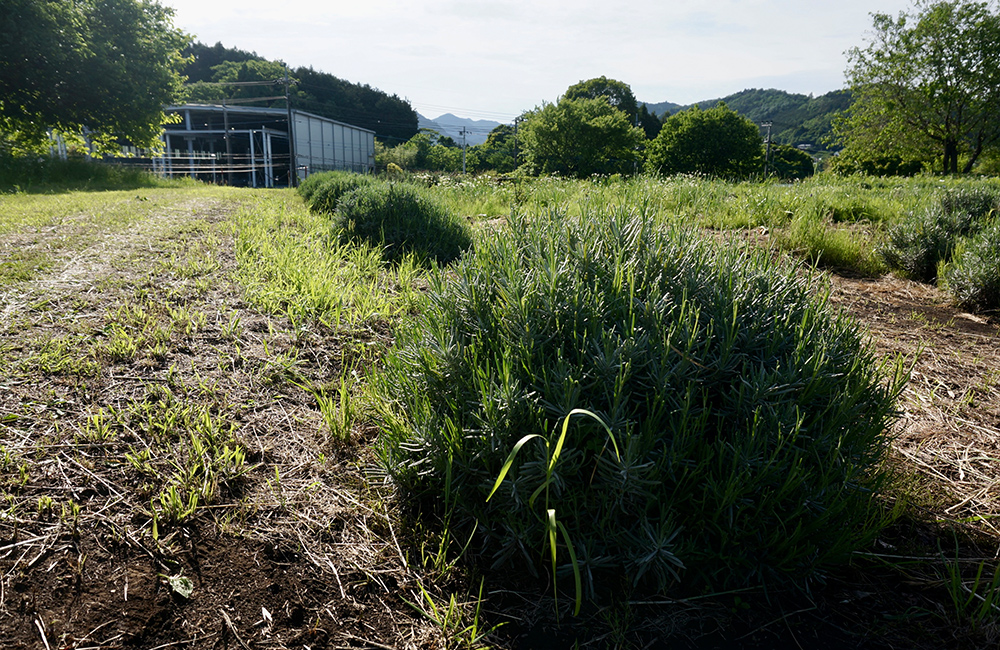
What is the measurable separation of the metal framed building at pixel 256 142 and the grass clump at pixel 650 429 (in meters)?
39.1

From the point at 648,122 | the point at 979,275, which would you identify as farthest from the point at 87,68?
the point at 648,122

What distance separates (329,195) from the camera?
9.42 m

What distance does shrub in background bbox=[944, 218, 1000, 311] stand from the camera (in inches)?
A: 158

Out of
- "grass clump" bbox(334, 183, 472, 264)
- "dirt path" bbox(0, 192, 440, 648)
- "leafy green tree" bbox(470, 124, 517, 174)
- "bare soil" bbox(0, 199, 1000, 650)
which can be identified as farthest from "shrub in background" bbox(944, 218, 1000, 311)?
"leafy green tree" bbox(470, 124, 517, 174)

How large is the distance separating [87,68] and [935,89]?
39412 millimetres

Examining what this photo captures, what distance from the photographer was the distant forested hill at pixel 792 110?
8219 cm

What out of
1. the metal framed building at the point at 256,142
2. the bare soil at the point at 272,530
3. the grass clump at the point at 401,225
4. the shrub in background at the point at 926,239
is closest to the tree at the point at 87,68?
the grass clump at the point at 401,225

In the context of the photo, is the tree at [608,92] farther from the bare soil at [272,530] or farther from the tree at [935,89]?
the bare soil at [272,530]

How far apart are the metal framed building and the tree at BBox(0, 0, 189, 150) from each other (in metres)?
18.0

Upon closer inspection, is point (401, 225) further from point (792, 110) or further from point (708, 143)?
point (792, 110)

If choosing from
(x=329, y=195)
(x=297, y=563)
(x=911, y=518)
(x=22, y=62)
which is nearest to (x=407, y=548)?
(x=297, y=563)

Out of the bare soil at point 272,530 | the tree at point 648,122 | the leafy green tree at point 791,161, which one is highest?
the tree at point 648,122

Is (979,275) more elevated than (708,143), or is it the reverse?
(708,143)

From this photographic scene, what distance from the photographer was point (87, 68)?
16047mm
